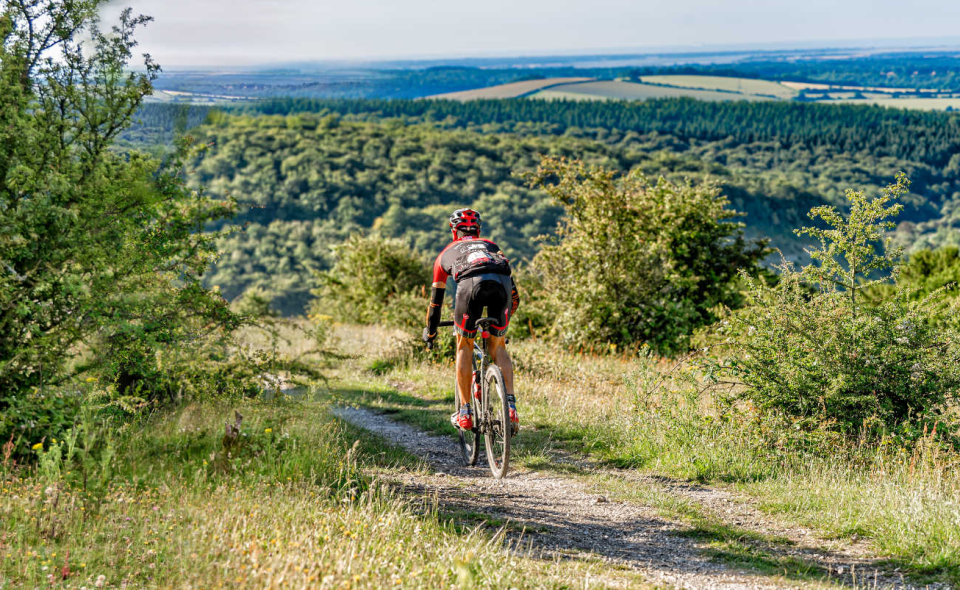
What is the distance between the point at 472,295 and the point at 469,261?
0.94ft

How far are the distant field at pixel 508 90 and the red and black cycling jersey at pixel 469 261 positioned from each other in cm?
13211

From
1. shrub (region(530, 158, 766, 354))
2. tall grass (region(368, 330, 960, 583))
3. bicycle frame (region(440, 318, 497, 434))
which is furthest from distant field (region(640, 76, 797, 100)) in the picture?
bicycle frame (region(440, 318, 497, 434))

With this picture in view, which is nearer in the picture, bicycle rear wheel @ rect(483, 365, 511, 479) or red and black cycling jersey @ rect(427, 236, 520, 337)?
bicycle rear wheel @ rect(483, 365, 511, 479)

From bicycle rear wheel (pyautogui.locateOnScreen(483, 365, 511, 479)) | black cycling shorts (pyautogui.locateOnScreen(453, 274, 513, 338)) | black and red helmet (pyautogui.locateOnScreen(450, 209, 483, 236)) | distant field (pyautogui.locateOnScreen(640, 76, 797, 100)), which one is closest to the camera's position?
bicycle rear wheel (pyautogui.locateOnScreen(483, 365, 511, 479))

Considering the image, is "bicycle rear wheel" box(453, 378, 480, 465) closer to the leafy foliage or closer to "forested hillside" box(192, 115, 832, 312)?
the leafy foliage

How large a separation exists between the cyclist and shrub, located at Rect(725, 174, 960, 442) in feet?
7.23

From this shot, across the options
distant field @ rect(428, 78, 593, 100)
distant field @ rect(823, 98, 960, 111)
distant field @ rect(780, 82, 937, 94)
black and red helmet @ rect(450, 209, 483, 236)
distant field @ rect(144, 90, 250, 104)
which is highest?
distant field @ rect(428, 78, 593, 100)

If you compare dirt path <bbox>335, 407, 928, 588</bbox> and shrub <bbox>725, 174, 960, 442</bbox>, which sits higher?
shrub <bbox>725, 174, 960, 442</bbox>

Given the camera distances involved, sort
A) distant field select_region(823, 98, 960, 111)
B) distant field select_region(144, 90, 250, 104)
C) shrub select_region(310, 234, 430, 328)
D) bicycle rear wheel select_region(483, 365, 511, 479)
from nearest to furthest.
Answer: bicycle rear wheel select_region(483, 365, 511, 479)
distant field select_region(144, 90, 250, 104)
shrub select_region(310, 234, 430, 328)
distant field select_region(823, 98, 960, 111)

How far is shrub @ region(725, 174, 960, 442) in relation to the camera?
5.91 m

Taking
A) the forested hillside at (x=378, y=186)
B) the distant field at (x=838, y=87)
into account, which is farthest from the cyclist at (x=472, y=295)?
the distant field at (x=838, y=87)

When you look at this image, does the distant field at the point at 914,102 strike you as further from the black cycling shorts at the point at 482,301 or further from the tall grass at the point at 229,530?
the tall grass at the point at 229,530

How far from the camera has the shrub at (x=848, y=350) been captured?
5.91 metres

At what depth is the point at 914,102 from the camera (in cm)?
9612
